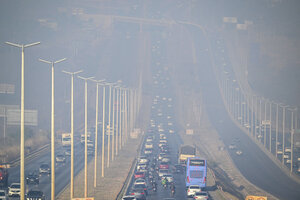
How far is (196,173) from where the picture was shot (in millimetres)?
63750

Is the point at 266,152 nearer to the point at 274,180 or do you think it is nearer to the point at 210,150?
the point at 210,150

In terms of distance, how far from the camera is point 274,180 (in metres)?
87.7

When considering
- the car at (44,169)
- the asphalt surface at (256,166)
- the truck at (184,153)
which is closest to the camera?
the car at (44,169)

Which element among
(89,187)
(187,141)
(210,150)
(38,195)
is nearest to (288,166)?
(210,150)

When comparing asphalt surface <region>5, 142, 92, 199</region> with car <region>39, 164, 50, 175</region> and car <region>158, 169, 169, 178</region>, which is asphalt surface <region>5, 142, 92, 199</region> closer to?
car <region>39, 164, 50, 175</region>

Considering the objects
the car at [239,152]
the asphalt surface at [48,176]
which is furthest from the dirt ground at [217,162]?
the asphalt surface at [48,176]

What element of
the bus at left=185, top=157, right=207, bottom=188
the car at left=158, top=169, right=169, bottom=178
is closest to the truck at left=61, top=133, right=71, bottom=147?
the car at left=158, top=169, right=169, bottom=178

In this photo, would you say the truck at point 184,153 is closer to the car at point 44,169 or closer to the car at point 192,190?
the car at point 44,169

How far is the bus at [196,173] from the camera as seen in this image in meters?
63.2

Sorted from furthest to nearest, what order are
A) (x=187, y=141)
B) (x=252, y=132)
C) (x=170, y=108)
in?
(x=170, y=108) < (x=252, y=132) < (x=187, y=141)

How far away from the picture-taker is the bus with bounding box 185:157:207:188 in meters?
63.2

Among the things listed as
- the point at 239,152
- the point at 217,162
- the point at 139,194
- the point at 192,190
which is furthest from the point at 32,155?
the point at 239,152

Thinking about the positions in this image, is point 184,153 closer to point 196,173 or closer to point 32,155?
point 32,155

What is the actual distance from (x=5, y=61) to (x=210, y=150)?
79667 millimetres
